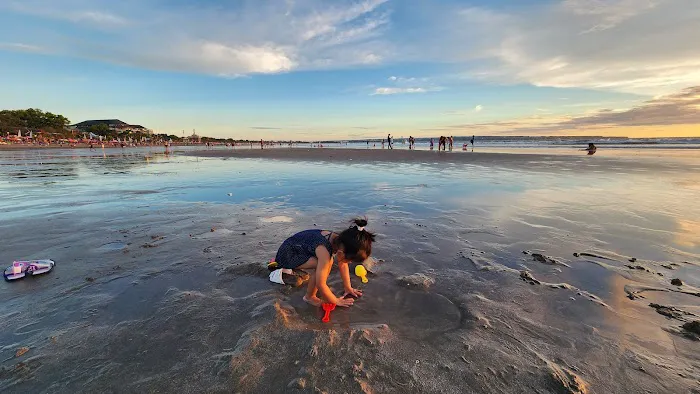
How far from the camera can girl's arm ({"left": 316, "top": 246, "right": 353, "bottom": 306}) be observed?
3883 mm

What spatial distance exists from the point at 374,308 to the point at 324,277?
2.45ft

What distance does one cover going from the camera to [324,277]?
160 inches

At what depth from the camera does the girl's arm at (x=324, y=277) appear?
12.7ft

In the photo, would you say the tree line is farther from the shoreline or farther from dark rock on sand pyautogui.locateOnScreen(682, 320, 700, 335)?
dark rock on sand pyautogui.locateOnScreen(682, 320, 700, 335)

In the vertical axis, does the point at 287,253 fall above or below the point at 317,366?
above

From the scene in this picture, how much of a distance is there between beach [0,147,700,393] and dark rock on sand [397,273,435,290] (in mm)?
57

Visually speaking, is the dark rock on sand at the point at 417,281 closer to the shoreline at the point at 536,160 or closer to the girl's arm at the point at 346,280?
the girl's arm at the point at 346,280

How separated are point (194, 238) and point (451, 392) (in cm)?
587

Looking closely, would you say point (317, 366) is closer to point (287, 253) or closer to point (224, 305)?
point (224, 305)

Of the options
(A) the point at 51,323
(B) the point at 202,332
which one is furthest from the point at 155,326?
(A) the point at 51,323

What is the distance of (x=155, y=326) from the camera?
344 cm

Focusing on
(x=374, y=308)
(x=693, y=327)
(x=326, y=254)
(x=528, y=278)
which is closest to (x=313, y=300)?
(x=326, y=254)

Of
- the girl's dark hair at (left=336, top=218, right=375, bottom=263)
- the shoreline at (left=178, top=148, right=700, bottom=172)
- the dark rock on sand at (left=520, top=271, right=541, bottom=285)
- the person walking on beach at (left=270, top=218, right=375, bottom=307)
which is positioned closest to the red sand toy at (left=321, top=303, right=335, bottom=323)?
the person walking on beach at (left=270, top=218, right=375, bottom=307)

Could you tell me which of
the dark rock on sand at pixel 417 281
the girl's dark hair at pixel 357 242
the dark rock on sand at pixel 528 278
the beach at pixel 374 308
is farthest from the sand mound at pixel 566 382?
the girl's dark hair at pixel 357 242
